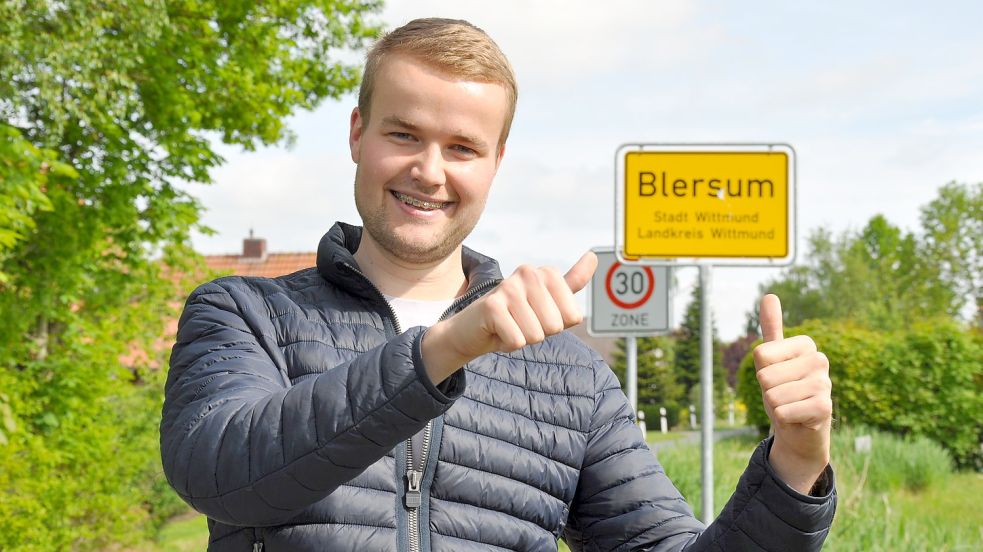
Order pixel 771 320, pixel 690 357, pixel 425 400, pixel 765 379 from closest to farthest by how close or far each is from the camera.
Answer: pixel 425 400
pixel 765 379
pixel 771 320
pixel 690 357

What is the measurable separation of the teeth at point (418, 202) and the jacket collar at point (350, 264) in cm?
17

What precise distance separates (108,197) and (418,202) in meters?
9.78

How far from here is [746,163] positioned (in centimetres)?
698

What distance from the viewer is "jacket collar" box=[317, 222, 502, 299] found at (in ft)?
6.81

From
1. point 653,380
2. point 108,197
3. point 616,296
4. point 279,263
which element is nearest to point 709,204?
point 616,296

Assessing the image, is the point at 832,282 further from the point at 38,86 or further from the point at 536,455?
the point at 536,455

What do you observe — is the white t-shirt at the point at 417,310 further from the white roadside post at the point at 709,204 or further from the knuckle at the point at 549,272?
the white roadside post at the point at 709,204

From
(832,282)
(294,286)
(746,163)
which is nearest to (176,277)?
(746,163)

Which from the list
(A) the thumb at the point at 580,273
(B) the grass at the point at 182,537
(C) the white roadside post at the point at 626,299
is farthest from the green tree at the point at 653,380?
(A) the thumb at the point at 580,273

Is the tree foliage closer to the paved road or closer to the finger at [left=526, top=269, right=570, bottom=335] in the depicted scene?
the paved road

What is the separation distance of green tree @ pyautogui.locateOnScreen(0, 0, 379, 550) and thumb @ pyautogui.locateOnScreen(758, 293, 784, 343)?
6.88 meters

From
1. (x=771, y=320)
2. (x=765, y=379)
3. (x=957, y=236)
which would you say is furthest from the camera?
(x=957, y=236)

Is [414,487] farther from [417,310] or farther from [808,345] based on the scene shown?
[808,345]

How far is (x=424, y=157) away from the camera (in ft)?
6.28
